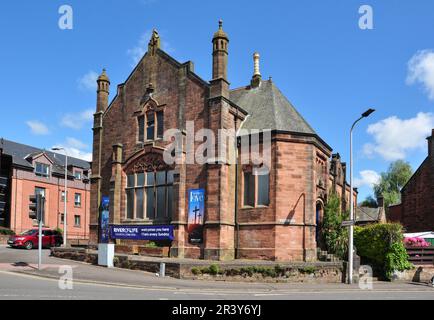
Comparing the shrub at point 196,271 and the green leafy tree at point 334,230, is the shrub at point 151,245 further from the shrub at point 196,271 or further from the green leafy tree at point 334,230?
the green leafy tree at point 334,230

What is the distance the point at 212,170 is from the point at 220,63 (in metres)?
6.14

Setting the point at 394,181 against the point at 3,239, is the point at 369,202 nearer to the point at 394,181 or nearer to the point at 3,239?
the point at 394,181

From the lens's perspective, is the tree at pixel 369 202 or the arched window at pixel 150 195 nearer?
the arched window at pixel 150 195

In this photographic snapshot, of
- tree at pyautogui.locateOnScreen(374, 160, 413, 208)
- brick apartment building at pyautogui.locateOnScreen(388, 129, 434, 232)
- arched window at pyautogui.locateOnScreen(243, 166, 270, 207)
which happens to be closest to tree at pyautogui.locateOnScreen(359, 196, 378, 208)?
tree at pyautogui.locateOnScreen(374, 160, 413, 208)

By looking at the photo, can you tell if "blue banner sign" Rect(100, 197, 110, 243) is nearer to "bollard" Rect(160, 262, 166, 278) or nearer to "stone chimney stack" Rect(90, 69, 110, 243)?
"stone chimney stack" Rect(90, 69, 110, 243)

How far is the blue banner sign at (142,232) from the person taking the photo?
25.0m

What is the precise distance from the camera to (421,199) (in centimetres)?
3784

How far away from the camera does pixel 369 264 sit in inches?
918

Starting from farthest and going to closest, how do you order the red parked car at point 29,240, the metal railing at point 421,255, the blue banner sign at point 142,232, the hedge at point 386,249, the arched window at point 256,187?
the red parked car at point 29,240, the blue banner sign at point 142,232, the arched window at point 256,187, the metal railing at point 421,255, the hedge at point 386,249

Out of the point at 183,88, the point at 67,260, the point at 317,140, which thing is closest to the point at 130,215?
the point at 67,260

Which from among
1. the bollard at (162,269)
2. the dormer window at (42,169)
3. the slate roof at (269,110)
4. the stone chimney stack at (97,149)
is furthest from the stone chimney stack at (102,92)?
the dormer window at (42,169)

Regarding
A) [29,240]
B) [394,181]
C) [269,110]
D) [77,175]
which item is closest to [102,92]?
[269,110]

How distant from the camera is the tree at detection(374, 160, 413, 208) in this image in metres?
68.1

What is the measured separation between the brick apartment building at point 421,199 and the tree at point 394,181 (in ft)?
96.0
